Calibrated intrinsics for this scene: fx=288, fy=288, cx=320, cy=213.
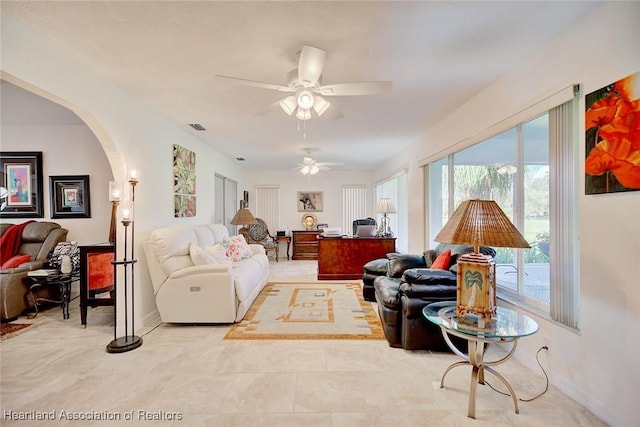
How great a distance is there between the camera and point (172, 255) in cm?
332

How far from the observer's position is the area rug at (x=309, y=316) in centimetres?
299

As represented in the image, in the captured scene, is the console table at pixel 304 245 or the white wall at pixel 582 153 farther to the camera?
the console table at pixel 304 245

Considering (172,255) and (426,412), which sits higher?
(172,255)

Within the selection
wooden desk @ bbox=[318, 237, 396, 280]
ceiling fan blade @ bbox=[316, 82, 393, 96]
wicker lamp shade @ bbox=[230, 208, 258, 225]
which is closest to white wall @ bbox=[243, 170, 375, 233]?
wicker lamp shade @ bbox=[230, 208, 258, 225]

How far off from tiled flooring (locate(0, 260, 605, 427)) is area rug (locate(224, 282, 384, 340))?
20cm

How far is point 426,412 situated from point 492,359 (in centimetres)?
106

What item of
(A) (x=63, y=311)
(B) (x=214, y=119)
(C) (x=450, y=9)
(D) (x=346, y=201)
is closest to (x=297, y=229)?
(D) (x=346, y=201)

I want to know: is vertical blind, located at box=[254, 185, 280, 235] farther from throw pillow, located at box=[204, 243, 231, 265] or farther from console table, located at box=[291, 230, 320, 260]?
throw pillow, located at box=[204, 243, 231, 265]

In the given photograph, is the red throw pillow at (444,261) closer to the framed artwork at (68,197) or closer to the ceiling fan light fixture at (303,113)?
the ceiling fan light fixture at (303,113)

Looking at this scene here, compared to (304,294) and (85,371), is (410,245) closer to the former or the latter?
(304,294)

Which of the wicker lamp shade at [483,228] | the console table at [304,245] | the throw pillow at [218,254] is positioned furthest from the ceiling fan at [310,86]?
the console table at [304,245]

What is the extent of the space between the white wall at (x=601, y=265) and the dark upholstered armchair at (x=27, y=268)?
5.41m

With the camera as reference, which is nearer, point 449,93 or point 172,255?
point 449,93

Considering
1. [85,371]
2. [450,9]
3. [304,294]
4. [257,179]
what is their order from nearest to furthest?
[450,9]
[85,371]
[304,294]
[257,179]
